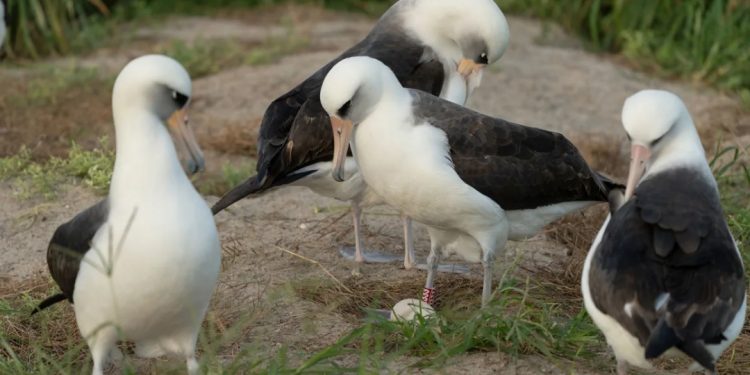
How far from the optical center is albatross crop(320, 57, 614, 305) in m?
5.63

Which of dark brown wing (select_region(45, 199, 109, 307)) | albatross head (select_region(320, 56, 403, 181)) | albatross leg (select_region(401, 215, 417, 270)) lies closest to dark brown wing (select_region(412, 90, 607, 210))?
albatross head (select_region(320, 56, 403, 181))

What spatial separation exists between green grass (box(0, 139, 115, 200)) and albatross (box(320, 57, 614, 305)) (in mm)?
2271

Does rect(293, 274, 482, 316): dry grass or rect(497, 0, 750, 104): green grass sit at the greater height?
rect(293, 274, 482, 316): dry grass

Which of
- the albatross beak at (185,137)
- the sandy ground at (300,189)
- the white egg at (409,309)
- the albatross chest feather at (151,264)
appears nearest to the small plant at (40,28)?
the sandy ground at (300,189)

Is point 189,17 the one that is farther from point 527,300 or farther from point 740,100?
point 527,300

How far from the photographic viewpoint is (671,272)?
4.68 metres

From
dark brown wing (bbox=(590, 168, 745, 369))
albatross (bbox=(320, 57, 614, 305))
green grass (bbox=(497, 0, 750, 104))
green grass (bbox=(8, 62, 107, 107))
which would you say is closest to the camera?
dark brown wing (bbox=(590, 168, 745, 369))

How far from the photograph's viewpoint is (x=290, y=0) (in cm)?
1329

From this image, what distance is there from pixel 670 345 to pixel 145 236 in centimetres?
186

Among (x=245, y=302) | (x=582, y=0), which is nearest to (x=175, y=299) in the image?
(x=245, y=302)

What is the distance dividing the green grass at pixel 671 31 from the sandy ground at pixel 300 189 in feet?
0.68

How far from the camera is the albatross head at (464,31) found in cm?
710

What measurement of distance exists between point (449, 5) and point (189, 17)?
20.5 feet

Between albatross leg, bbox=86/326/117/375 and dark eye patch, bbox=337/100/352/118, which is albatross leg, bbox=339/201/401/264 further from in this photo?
albatross leg, bbox=86/326/117/375
